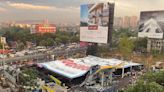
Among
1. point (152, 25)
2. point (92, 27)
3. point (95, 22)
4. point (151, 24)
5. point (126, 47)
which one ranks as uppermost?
point (95, 22)

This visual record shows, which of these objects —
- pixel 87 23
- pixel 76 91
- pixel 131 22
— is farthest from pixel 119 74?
pixel 131 22

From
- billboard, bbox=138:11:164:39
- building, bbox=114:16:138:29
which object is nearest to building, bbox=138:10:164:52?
billboard, bbox=138:11:164:39

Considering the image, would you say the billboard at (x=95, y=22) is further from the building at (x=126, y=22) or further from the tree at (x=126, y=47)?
the building at (x=126, y=22)

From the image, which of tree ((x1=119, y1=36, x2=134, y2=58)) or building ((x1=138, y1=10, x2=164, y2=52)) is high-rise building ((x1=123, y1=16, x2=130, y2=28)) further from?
tree ((x1=119, y1=36, x2=134, y2=58))

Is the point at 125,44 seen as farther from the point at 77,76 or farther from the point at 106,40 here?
the point at 77,76

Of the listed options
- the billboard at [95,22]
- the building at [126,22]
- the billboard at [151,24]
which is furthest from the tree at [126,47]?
the building at [126,22]

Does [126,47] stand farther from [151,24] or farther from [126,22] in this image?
[126,22]

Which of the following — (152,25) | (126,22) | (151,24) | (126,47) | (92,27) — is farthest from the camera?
(126,22)

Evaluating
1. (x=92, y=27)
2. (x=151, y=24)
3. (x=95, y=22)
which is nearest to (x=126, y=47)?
(x=151, y=24)
